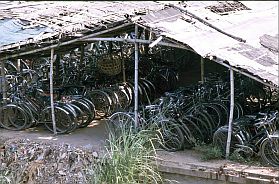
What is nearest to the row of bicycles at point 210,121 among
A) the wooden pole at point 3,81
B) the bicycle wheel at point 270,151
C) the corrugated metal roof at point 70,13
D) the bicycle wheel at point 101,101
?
the bicycle wheel at point 270,151

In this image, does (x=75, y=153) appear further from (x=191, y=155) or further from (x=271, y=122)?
(x=271, y=122)

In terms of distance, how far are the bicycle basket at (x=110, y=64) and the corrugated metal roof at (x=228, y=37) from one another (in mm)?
1923

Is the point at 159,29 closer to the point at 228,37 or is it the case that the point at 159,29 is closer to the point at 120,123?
the point at 228,37

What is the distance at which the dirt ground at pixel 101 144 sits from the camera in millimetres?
8398

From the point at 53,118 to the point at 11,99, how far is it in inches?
45.2

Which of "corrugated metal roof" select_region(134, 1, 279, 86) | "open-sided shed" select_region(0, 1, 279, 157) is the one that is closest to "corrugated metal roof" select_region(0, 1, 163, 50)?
"open-sided shed" select_region(0, 1, 279, 157)

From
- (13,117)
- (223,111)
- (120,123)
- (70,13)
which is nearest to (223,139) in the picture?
(223,111)

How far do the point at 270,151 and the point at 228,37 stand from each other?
7.79 feet

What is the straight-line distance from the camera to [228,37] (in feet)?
32.4

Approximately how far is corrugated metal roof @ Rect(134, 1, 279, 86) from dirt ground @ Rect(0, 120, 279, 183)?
4.46 ft

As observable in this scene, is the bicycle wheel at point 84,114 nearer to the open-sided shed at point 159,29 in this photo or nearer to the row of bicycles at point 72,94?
the row of bicycles at point 72,94

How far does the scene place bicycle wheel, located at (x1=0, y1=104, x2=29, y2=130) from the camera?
34.6ft

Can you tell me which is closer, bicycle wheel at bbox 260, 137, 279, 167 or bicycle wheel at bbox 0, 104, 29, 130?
bicycle wheel at bbox 260, 137, 279, 167

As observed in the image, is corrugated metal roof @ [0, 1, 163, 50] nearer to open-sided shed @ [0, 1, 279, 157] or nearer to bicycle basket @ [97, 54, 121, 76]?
open-sided shed @ [0, 1, 279, 157]
